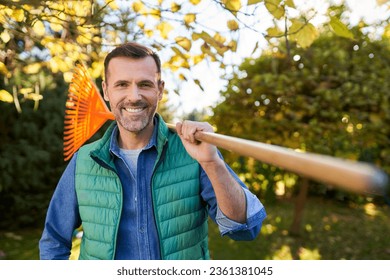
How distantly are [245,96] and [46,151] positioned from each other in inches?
90.2

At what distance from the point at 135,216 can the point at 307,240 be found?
4183 millimetres

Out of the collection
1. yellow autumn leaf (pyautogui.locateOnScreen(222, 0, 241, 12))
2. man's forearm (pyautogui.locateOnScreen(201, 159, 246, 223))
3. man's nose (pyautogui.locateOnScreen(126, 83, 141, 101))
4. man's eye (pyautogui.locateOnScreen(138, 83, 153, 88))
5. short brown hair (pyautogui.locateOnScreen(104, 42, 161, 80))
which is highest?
yellow autumn leaf (pyautogui.locateOnScreen(222, 0, 241, 12))

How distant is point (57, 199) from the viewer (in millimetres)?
1656

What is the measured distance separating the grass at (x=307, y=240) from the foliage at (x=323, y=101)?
1057 millimetres

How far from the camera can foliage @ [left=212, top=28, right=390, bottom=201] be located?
431 centimetres

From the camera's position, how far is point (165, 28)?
2338 mm

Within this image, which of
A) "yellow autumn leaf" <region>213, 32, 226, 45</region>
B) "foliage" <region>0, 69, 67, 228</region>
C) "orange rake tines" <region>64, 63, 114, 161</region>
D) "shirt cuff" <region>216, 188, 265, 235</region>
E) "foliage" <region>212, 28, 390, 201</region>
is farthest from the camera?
"foliage" <region>0, 69, 67, 228</region>

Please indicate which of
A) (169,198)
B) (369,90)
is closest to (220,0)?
(169,198)

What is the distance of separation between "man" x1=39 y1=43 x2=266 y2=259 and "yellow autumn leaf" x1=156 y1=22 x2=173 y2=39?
719 millimetres

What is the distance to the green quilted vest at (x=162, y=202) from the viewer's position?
1513 mm

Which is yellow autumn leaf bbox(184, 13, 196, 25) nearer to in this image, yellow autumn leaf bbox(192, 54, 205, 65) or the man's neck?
yellow autumn leaf bbox(192, 54, 205, 65)

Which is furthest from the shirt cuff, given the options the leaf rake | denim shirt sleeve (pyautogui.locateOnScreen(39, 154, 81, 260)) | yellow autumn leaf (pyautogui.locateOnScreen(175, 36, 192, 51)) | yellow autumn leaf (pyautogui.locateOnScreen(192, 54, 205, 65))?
yellow autumn leaf (pyautogui.locateOnScreen(192, 54, 205, 65))

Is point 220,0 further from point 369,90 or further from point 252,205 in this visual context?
point 369,90

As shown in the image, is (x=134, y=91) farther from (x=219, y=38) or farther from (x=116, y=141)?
(x=219, y=38)
